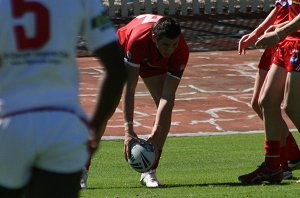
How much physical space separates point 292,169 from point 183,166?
1.66 metres

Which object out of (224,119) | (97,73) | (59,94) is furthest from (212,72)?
(59,94)

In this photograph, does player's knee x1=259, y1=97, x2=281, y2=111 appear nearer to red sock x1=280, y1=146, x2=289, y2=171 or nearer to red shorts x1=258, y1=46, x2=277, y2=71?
red shorts x1=258, y1=46, x2=277, y2=71

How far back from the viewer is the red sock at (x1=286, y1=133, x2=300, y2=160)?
10.5 meters

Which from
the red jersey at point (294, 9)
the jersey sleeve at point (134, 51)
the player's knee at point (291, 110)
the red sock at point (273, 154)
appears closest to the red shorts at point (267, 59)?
the red jersey at point (294, 9)

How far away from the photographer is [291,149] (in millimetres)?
10570

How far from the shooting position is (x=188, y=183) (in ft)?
32.7

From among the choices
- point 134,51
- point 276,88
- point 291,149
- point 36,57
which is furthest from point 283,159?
point 36,57

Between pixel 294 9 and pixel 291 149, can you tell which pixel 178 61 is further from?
pixel 291 149

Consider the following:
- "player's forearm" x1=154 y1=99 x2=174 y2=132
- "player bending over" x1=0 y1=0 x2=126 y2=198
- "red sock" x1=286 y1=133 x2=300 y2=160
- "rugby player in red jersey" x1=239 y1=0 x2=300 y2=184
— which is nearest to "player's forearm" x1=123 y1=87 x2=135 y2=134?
"player's forearm" x1=154 y1=99 x2=174 y2=132

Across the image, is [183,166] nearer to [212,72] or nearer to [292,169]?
[292,169]

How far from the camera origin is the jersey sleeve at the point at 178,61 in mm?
9969

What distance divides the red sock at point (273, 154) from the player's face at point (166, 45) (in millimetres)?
1301

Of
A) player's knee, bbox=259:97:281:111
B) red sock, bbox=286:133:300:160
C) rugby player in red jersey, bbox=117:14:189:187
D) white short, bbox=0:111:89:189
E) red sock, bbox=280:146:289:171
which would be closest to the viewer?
white short, bbox=0:111:89:189

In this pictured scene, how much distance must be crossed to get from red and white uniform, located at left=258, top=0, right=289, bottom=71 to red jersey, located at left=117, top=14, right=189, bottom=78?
2.54ft
